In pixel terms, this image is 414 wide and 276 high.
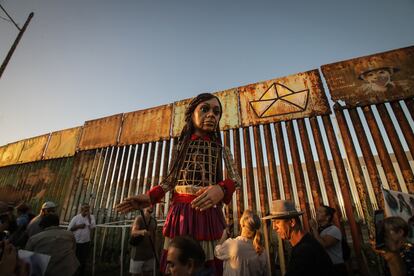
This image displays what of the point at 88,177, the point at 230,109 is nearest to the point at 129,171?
the point at 88,177

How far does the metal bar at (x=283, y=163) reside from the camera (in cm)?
465

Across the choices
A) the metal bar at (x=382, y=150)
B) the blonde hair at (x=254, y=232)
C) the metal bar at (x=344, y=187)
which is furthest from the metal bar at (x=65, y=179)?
the metal bar at (x=382, y=150)

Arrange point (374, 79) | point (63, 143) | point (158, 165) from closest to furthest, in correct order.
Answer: point (374, 79)
point (158, 165)
point (63, 143)

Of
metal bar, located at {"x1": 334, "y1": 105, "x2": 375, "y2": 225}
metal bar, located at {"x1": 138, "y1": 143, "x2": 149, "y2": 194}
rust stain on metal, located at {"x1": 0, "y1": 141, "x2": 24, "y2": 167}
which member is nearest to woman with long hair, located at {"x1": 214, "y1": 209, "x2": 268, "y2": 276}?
metal bar, located at {"x1": 334, "y1": 105, "x2": 375, "y2": 225}

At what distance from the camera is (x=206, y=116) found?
2.21 m

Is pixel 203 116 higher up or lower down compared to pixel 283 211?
higher up

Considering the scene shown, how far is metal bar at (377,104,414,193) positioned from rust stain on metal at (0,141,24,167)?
14.7 metres

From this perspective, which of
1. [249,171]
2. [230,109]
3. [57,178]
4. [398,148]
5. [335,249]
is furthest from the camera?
[57,178]

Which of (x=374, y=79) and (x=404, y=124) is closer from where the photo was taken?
(x=404, y=124)

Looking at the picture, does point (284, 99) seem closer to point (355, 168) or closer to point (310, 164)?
point (310, 164)

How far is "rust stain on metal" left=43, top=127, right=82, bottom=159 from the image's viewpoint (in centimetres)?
838

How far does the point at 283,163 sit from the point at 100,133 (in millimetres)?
6803

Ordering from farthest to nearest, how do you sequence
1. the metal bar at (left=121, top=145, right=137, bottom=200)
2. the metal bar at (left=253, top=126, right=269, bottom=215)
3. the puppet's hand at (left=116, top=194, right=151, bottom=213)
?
the metal bar at (left=121, top=145, right=137, bottom=200)
the metal bar at (left=253, top=126, right=269, bottom=215)
the puppet's hand at (left=116, top=194, right=151, bottom=213)

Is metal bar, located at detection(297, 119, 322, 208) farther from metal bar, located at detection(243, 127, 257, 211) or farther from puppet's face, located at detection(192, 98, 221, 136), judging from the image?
puppet's face, located at detection(192, 98, 221, 136)
